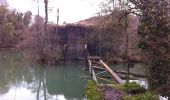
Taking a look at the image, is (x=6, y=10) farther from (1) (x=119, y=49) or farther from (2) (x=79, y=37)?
(1) (x=119, y=49)

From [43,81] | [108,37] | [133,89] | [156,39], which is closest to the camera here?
[156,39]

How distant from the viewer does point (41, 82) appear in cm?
1555

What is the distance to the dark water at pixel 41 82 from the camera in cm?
1242

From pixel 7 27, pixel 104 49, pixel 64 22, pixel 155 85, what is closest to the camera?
pixel 155 85

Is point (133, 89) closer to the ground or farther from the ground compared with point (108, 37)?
closer to the ground

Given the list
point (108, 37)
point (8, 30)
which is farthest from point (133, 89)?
point (8, 30)

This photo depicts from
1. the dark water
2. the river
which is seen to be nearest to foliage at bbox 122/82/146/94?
the river

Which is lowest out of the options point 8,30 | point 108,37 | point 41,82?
point 41,82

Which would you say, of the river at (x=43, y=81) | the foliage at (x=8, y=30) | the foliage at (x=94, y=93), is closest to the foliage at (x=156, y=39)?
the foliage at (x=94, y=93)

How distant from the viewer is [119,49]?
22250 millimetres

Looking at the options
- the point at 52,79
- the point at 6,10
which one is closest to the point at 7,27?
the point at 6,10

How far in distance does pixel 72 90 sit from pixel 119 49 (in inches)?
373

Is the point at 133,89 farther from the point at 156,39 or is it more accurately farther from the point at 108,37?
the point at 108,37

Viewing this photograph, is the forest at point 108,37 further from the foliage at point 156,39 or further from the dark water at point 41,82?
the dark water at point 41,82
